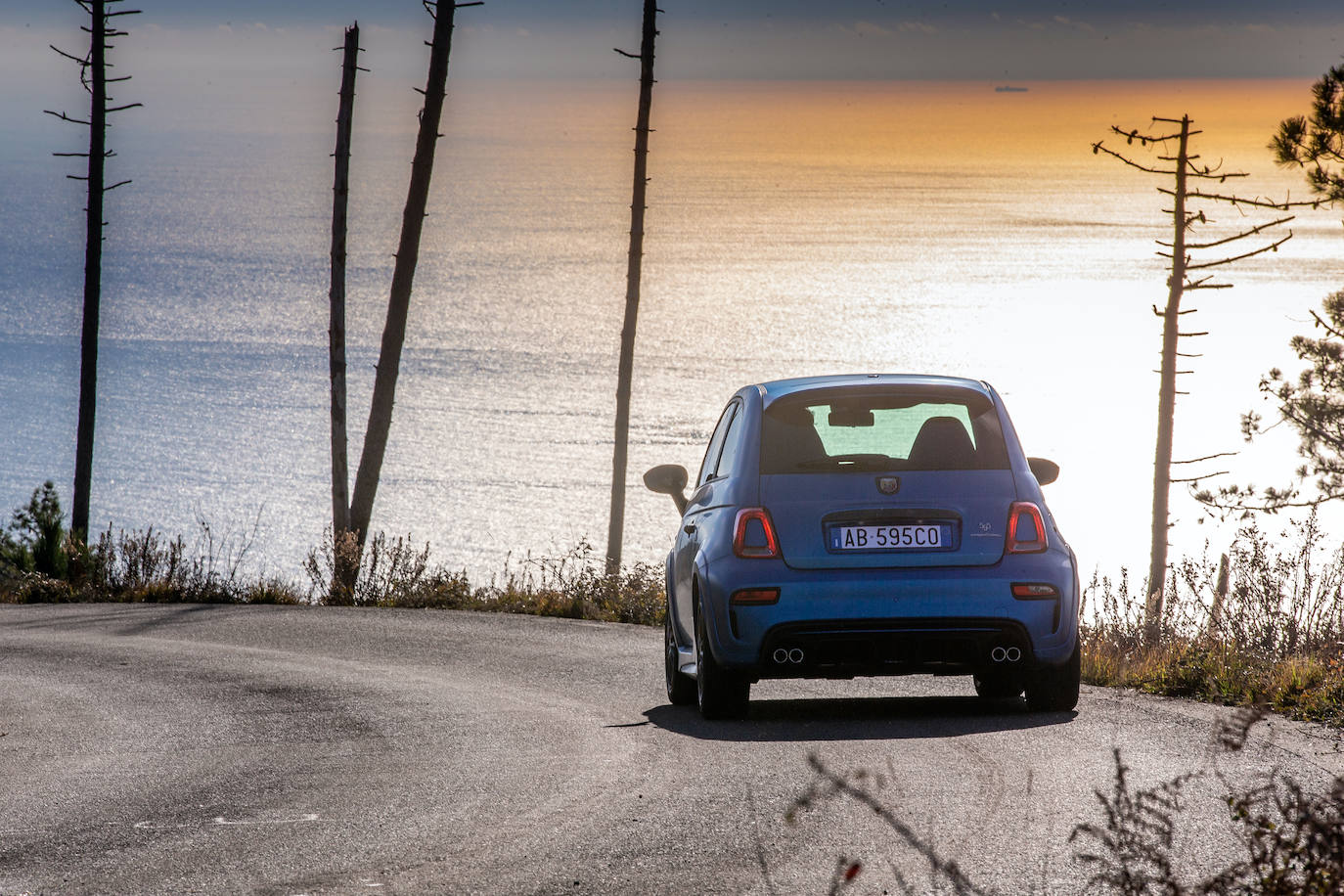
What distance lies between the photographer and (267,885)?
550 centimetres

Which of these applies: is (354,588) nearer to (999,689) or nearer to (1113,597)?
(1113,597)

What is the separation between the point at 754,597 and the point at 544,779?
1.60 meters

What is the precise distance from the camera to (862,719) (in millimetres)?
9039

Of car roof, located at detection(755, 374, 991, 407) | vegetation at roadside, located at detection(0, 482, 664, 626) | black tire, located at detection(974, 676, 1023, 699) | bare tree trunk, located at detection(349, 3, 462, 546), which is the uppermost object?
bare tree trunk, located at detection(349, 3, 462, 546)

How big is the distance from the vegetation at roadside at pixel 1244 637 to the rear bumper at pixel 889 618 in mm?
1831

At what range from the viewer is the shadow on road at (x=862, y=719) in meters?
8.48

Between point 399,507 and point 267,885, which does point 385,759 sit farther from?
point 399,507

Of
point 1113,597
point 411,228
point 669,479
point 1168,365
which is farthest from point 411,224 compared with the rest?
point 1168,365

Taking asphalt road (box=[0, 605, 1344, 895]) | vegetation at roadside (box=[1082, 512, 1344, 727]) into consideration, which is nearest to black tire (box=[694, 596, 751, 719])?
asphalt road (box=[0, 605, 1344, 895])

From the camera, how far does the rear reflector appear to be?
8.38 m

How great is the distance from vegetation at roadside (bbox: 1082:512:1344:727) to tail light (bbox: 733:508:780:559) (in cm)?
305

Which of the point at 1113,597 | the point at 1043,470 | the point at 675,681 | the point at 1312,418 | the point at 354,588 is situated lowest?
the point at 354,588

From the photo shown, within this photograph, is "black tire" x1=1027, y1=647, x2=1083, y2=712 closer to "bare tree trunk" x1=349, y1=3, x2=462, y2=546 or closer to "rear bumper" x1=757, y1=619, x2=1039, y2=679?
"rear bumper" x1=757, y1=619, x2=1039, y2=679

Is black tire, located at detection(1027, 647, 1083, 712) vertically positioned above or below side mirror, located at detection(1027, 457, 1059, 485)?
below
